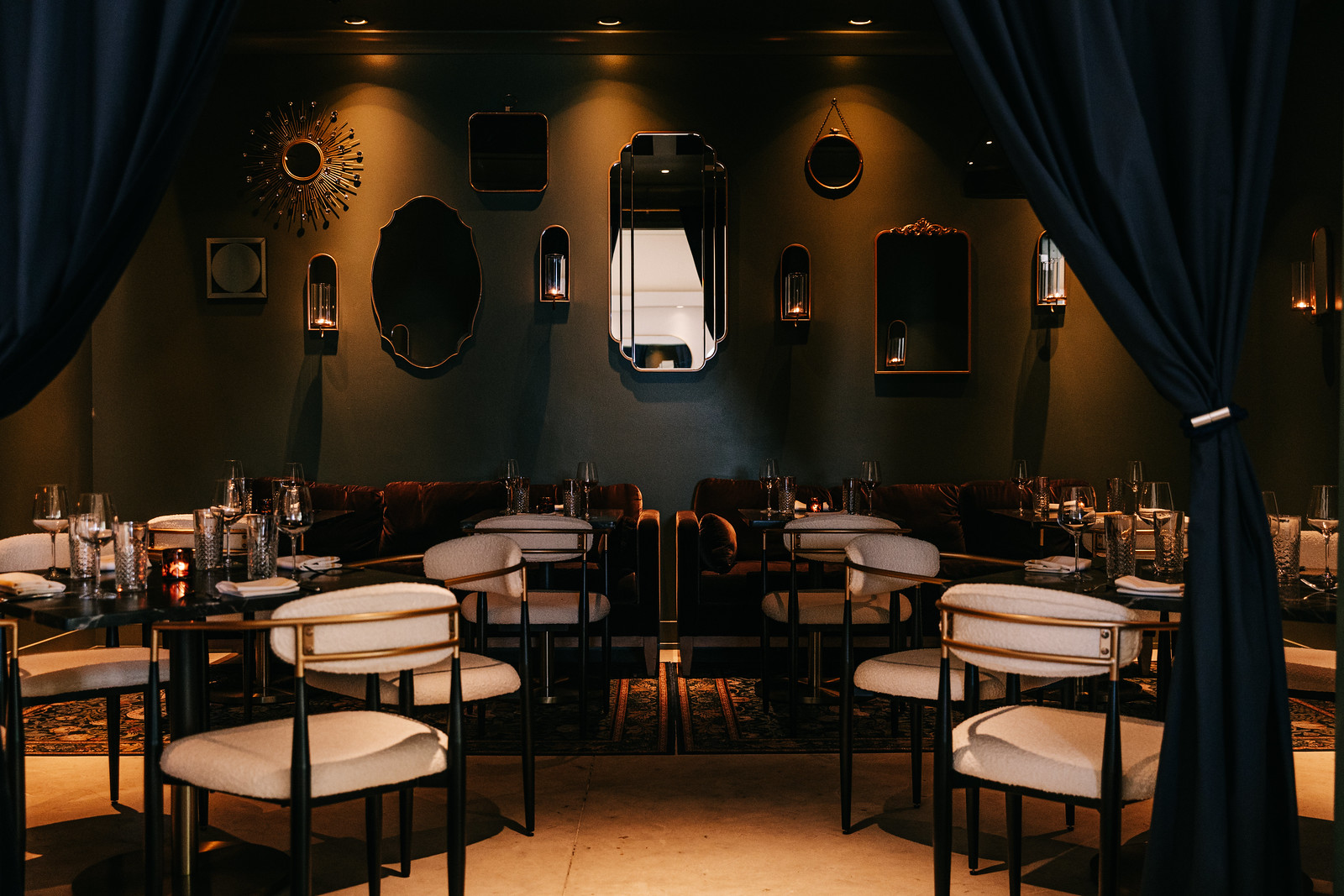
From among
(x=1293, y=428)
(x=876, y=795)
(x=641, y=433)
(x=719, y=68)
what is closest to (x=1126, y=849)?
(x=876, y=795)

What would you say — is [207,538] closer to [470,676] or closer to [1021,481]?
[470,676]

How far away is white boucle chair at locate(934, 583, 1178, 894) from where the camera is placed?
2.12m

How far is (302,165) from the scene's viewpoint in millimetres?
6219

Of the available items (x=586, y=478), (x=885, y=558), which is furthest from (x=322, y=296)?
(x=885, y=558)

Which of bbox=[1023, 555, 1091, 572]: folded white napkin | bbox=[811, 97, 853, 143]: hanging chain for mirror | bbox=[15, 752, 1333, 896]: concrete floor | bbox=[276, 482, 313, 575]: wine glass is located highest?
bbox=[811, 97, 853, 143]: hanging chain for mirror

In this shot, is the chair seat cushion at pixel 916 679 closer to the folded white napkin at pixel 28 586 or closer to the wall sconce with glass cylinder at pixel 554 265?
the folded white napkin at pixel 28 586

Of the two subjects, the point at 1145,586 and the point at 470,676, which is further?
the point at 470,676

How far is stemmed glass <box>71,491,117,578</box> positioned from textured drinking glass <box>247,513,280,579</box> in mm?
347

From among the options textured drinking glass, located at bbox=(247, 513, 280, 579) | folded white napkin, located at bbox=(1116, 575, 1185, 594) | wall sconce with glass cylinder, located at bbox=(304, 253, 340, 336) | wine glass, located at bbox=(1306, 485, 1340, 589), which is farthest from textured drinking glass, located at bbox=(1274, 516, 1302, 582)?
wall sconce with glass cylinder, located at bbox=(304, 253, 340, 336)

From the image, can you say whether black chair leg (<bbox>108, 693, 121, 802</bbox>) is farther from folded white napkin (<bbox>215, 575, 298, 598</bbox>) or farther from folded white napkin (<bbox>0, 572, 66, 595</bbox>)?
folded white napkin (<bbox>215, 575, 298, 598</bbox>)

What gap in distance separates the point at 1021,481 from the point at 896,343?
114 centimetres

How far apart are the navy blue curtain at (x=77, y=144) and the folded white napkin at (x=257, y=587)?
2.18ft

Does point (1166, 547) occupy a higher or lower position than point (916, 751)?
higher

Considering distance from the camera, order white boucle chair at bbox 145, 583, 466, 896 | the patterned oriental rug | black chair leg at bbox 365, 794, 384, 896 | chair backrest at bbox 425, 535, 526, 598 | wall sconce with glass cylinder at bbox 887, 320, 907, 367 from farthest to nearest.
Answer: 1. wall sconce with glass cylinder at bbox 887, 320, 907, 367
2. the patterned oriental rug
3. chair backrest at bbox 425, 535, 526, 598
4. black chair leg at bbox 365, 794, 384, 896
5. white boucle chair at bbox 145, 583, 466, 896
